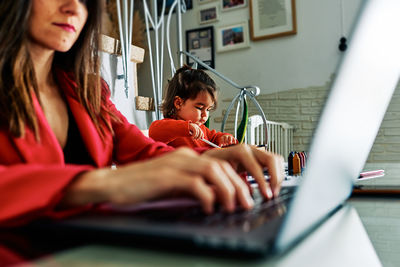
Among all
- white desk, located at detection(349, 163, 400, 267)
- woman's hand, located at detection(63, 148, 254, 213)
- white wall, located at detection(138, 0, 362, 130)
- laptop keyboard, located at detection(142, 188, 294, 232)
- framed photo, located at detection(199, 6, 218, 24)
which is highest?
framed photo, located at detection(199, 6, 218, 24)

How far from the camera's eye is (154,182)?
0.35 meters

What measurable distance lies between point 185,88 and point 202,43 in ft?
6.56

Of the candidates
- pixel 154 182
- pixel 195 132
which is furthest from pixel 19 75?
pixel 195 132

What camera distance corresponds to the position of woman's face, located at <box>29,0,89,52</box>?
1.84 ft

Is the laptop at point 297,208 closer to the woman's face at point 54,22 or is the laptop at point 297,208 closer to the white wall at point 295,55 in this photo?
the woman's face at point 54,22

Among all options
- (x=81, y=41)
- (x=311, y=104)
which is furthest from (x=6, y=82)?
(x=311, y=104)

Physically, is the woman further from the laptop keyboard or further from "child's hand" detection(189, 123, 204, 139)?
"child's hand" detection(189, 123, 204, 139)

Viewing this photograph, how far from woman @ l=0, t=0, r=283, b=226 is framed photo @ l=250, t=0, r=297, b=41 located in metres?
2.92

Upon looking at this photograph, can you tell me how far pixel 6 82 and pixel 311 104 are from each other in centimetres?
307

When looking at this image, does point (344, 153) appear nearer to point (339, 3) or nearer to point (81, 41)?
point (81, 41)

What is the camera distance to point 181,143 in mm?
1720

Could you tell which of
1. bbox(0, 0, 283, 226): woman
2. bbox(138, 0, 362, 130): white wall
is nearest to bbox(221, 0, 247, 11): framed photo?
bbox(138, 0, 362, 130): white wall

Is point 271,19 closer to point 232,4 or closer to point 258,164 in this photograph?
point 232,4

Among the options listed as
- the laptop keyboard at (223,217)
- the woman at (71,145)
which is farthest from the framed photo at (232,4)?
the laptop keyboard at (223,217)
